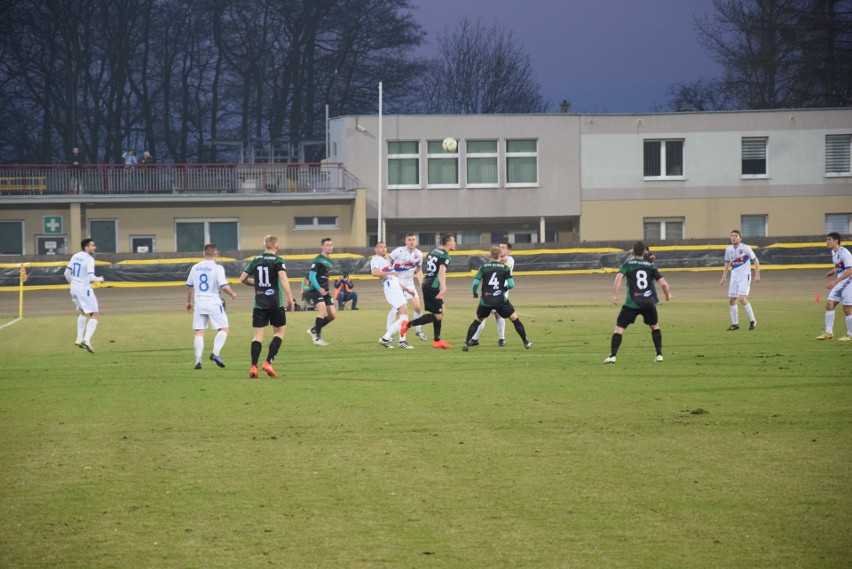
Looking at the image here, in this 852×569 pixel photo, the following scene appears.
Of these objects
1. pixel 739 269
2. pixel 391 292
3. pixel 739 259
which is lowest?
pixel 391 292

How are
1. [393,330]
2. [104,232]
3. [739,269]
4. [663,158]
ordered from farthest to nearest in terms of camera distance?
[663,158], [104,232], [739,269], [393,330]

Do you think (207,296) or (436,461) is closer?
(436,461)

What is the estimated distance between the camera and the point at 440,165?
169 feet

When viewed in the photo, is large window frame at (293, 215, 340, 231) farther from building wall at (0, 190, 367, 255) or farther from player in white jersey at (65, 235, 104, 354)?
player in white jersey at (65, 235, 104, 354)

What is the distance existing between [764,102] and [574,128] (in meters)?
21.6

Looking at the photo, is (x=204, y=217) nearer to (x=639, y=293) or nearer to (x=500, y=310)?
(x=500, y=310)

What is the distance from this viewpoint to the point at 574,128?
51469mm

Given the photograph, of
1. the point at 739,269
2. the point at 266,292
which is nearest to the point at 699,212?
the point at 739,269

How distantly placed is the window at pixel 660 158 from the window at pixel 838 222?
7340 mm

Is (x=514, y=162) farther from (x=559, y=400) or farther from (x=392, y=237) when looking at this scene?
(x=559, y=400)

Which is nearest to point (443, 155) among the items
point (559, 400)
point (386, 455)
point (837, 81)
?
point (837, 81)

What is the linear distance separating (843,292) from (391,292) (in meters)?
8.37

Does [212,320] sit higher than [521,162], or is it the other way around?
[521,162]

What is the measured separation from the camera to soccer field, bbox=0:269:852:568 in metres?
6.54
